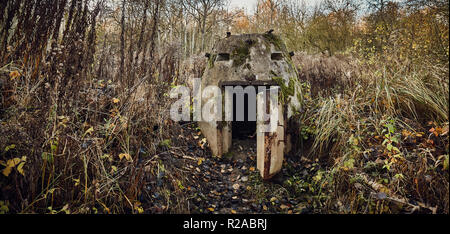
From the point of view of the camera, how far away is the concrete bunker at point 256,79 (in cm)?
319

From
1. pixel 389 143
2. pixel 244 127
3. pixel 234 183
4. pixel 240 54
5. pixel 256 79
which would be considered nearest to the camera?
pixel 389 143

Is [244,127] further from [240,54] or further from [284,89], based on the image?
[240,54]

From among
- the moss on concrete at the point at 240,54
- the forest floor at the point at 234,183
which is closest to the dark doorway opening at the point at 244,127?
the forest floor at the point at 234,183

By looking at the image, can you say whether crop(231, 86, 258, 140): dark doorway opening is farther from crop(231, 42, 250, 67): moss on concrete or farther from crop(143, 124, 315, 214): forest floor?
crop(231, 42, 250, 67): moss on concrete

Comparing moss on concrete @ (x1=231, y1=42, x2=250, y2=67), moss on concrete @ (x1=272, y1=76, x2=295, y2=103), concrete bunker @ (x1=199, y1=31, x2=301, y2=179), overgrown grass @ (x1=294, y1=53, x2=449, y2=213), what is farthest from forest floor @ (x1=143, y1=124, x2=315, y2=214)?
moss on concrete @ (x1=231, y1=42, x2=250, y2=67)

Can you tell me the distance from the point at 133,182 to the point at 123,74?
143cm

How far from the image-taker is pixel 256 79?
3.43 metres

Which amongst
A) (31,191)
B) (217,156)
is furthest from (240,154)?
(31,191)

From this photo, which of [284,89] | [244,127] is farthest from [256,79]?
[244,127]

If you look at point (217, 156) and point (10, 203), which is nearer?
point (10, 203)

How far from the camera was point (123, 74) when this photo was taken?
2924mm

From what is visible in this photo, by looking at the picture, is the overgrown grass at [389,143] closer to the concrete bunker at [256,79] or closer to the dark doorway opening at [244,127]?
the concrete bunker at [256,79]
